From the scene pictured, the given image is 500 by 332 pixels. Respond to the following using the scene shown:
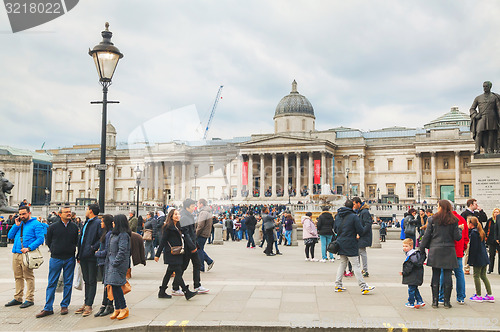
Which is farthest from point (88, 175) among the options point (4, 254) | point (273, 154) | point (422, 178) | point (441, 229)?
point (441, 229)

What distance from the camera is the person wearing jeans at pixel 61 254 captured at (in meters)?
8.39

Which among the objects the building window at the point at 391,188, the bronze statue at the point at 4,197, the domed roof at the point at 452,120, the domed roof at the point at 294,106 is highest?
the domed roof at the point at 294,106

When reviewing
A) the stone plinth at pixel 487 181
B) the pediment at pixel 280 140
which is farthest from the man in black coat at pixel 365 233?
the pediment at pixel 280 140

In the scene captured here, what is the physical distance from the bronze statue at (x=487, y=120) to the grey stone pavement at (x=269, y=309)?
4921mm

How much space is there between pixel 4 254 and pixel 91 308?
44.9 ft

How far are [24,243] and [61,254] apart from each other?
1014 millimetres

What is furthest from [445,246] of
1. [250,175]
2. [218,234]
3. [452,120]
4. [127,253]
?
[452,120]

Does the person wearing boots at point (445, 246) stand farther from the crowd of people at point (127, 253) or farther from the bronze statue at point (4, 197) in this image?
the bronze statue at point (4, 197)

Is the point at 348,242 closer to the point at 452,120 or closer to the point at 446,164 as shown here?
the point at 446,164

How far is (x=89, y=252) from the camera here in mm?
8336

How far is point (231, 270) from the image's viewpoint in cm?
1412

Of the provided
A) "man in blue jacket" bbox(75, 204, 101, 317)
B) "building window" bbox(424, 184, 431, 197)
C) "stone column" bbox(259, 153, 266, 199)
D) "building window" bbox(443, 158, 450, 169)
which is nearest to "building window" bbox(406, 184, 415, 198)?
"building window" bbox(424, 184, 431, 197)

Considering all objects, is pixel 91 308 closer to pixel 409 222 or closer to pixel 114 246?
pixel 114 246

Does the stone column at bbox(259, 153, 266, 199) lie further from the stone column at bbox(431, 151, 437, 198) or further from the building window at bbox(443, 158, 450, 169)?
the building window at bbox(443, 158, 450, 169)
